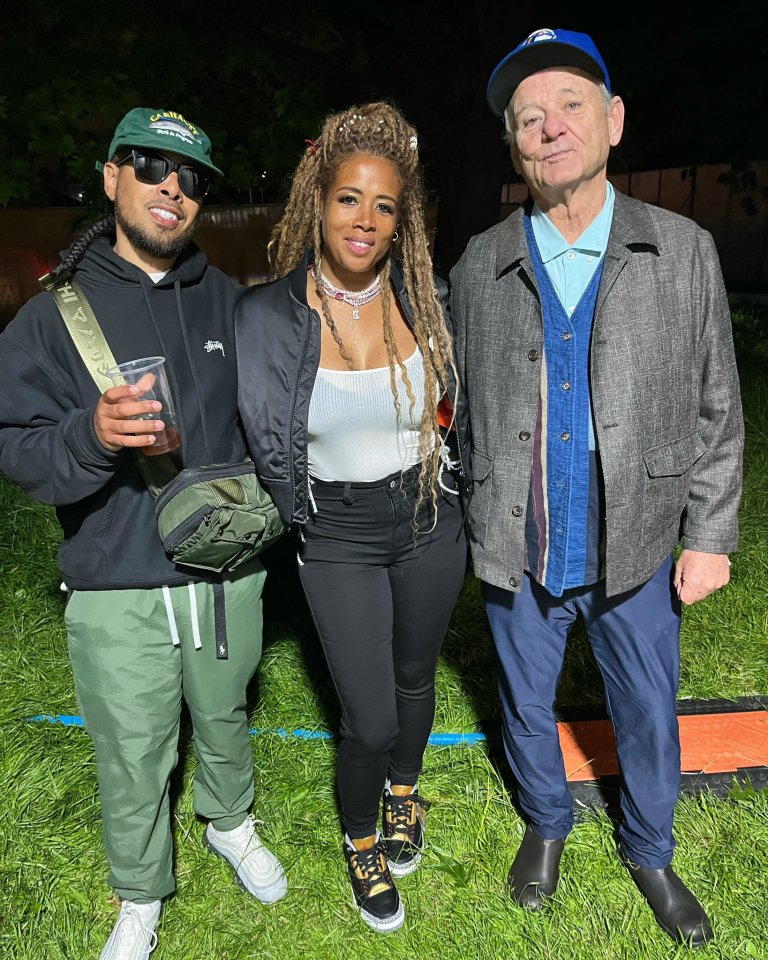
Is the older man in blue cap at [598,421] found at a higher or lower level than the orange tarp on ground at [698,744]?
higher

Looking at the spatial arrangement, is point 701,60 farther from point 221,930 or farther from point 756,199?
point 756,199

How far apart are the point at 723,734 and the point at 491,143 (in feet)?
16.4

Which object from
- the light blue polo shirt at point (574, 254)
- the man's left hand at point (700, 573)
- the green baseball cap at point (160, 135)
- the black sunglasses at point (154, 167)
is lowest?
the man's left hand at point (700, 573)

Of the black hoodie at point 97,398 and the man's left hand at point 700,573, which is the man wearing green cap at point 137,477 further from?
the man's left hand at point 700,573

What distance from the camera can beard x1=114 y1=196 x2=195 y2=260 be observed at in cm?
228

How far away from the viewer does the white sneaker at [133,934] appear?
99.8 inches

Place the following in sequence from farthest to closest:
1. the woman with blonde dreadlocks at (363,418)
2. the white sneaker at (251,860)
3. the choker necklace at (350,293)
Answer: the white sneaker at (251,860) → the choker necklace at (350,293) → the woman with blonde dreadlocks at (363,418)

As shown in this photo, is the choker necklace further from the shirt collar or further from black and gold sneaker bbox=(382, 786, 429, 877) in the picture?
black and gold sneaker bbox=(382, 786, 429, 877)

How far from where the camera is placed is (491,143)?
655cm

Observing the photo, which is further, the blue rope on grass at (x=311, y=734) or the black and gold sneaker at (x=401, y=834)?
the blue rope on grass at (x=311, y=734)

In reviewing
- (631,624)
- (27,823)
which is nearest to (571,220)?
(631,624)

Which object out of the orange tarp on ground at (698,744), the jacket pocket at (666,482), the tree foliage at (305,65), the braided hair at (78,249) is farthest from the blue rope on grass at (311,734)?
the tree foliage at (305,65)

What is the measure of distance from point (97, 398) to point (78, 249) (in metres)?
0.46

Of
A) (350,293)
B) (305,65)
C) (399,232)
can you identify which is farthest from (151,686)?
(305,65)
